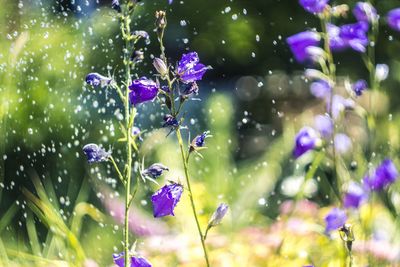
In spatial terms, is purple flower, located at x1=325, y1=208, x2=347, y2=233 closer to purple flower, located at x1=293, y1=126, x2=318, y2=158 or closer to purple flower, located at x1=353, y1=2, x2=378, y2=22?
purple flower, located at x1=293, y1=126, x2=318, y2=158

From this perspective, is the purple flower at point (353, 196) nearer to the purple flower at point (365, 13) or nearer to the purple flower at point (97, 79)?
the purple flower at point (365, 13)

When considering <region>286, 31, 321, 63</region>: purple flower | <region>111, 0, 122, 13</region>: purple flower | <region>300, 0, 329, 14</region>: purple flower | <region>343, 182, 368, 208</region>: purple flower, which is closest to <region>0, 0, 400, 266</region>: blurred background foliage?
<region>343, 182, 368, 208</region>: purple flower

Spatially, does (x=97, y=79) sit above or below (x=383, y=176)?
above

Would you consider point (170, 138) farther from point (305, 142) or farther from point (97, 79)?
point (97, 79)

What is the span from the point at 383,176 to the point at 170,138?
169cm

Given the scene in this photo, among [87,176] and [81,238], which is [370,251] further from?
[87,176]

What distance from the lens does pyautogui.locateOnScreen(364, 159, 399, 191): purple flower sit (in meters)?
1.77

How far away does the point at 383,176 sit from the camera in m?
1.78

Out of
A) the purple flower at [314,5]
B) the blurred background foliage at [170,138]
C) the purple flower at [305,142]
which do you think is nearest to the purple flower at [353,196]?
the blurred background foliage at [170,138]

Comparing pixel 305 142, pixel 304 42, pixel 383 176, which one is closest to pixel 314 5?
pixel 304 42

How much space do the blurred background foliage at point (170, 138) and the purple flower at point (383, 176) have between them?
130 millimetres

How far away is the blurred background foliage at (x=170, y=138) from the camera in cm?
222

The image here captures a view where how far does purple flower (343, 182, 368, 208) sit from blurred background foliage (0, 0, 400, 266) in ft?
0.17

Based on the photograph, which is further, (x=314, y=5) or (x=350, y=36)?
(x=350, y=36)
